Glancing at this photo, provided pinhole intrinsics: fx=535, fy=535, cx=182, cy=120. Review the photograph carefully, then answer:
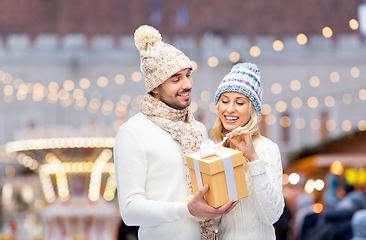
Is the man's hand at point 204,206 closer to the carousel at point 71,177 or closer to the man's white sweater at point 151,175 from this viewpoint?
the man's white sweater at point 151,175

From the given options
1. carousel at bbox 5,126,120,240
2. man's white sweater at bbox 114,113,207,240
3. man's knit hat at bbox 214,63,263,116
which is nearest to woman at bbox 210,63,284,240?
man's knit hat at bbox 214,63,263,116

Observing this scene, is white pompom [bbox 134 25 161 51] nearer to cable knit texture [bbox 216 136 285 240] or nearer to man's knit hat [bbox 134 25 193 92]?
man's knit hat [bbox 134 25 193 92]

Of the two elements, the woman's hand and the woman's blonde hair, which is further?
the woman's blonde hair

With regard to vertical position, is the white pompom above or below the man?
above

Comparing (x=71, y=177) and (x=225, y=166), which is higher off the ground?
(x=225, y=166)

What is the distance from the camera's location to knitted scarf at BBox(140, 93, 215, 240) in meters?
2.77

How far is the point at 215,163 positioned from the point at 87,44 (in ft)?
69.2

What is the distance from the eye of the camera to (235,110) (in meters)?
2.88

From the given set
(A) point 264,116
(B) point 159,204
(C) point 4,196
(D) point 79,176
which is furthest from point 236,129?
(C) point 4,196

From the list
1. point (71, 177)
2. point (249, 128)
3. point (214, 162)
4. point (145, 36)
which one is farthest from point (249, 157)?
point (71, 177)

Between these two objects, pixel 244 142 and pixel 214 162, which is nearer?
pixel 214 162

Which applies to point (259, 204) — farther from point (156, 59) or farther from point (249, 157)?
point (156, 59)

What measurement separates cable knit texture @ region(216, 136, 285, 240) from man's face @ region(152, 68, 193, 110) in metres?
0.47

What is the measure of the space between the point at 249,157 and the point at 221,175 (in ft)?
1.04
